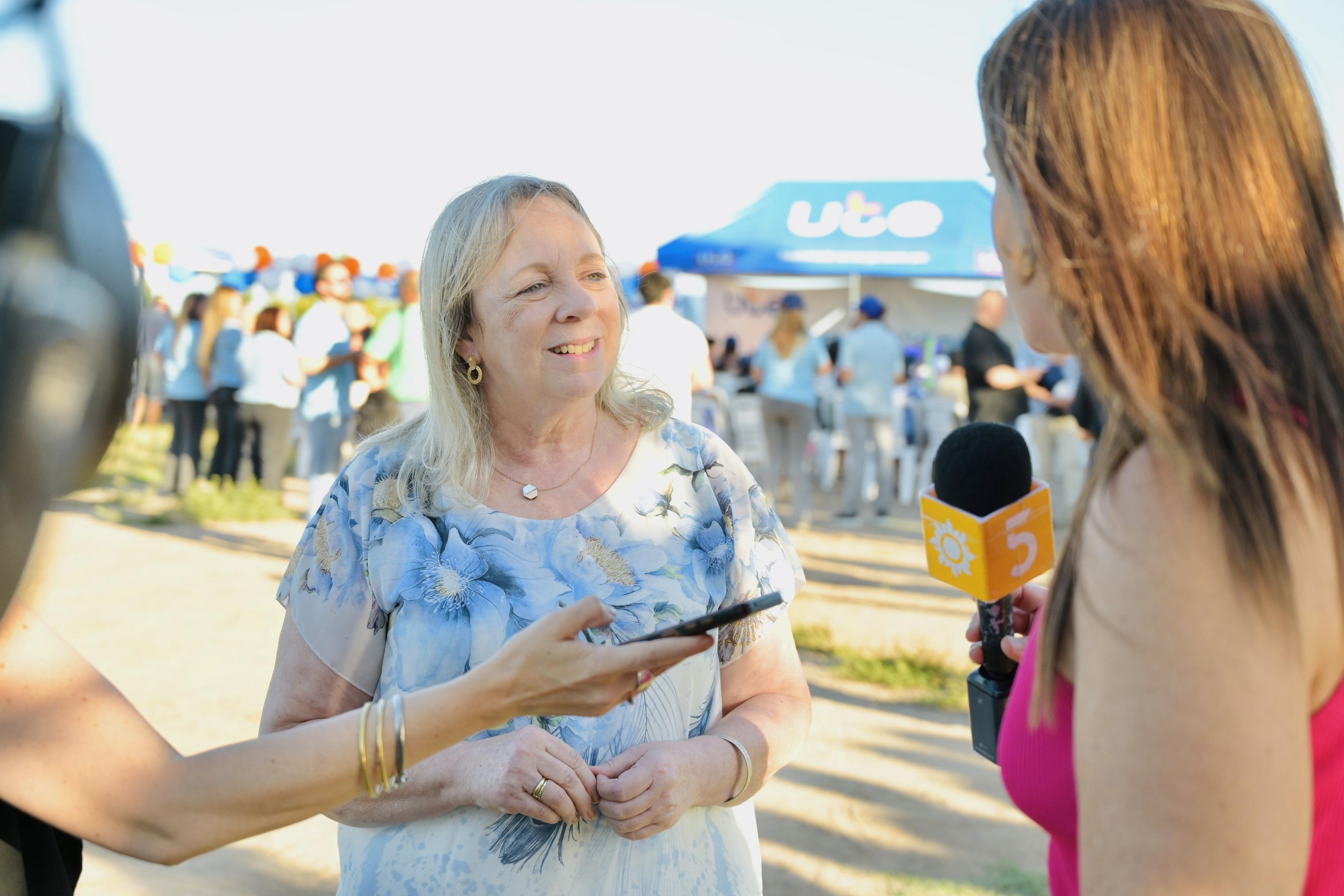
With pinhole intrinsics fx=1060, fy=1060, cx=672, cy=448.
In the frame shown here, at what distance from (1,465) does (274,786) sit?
0.67 meters

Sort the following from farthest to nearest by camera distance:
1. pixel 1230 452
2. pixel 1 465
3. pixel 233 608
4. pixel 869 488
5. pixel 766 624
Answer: pixel 869 488
pixel 233 608
pixel 766 624
pixel 1230 452
pixel 1 465

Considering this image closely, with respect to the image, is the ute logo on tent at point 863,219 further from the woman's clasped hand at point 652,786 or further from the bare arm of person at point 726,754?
the woman's clasped hand at point 652,786

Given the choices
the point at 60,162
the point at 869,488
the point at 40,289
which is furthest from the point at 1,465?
the point at 869,488

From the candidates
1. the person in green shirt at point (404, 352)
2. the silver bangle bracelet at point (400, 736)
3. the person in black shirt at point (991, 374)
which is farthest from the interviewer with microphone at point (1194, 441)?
the person in black shirt at point (991, 374)

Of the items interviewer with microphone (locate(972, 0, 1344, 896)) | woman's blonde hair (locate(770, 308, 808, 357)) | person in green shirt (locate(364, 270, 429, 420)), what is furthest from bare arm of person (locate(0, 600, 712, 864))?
woman's blonde hair (locate(770, 308, 808, 357))

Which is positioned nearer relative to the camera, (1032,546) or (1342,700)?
(1342,700)

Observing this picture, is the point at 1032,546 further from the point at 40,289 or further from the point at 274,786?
the point at 40,289

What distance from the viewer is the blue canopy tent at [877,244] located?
14.9m

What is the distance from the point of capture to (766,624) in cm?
216

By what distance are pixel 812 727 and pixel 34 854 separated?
3879 millimetres

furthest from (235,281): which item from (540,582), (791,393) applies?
(540,582)

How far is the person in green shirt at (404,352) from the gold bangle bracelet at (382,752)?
5810mm

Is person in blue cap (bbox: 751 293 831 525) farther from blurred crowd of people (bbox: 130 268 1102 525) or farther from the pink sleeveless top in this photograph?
the pink sleeveless top

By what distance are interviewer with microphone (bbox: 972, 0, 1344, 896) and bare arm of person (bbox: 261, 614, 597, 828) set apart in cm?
96
